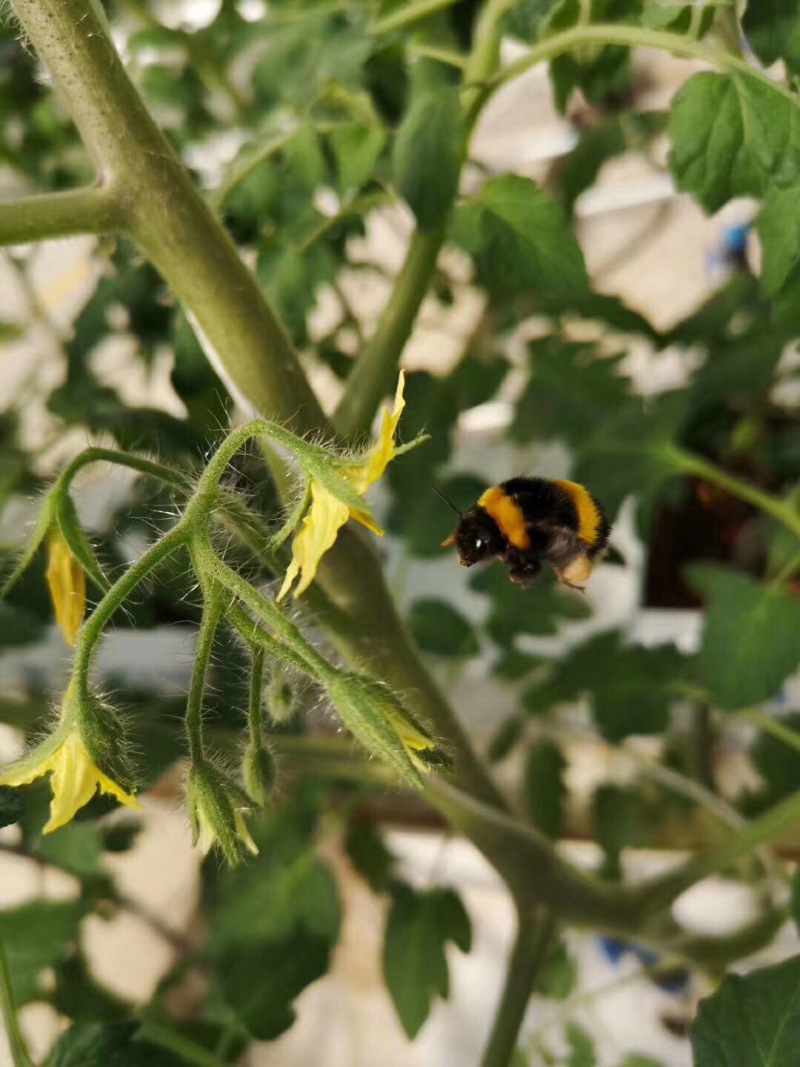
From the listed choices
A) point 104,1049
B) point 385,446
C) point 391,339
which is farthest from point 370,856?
point 385,446

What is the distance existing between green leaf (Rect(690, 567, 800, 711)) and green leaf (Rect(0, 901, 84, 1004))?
349mm

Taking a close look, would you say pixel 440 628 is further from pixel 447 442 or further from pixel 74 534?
pixel 74 534

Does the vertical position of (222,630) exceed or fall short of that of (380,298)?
it exceeds it

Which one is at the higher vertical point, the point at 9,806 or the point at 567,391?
the point at 9,806

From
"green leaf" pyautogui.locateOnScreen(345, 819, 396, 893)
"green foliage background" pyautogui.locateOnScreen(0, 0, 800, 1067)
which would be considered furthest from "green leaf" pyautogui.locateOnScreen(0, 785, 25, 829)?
"green leaf" pyautogui.locateOnScreen(345, 819, 396, 893)

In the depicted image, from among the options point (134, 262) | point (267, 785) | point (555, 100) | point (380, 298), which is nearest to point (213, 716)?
point (267, 785)

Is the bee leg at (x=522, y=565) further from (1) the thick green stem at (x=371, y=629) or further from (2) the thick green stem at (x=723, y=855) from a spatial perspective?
(2) the thick green stem at (x=723, y=855)

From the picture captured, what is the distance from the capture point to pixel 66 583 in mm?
275

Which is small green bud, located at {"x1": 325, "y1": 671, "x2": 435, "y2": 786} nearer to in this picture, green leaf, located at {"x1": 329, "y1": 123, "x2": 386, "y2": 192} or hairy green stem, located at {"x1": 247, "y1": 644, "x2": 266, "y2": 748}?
hairy green stem, located at {"x1": 247, "y1": 644, "x2": 266, "y2": 748}

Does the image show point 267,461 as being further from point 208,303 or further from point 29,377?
point 29,377

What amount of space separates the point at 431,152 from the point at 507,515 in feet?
0.45

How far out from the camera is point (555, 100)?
405 mm

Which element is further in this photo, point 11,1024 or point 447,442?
point 447,442

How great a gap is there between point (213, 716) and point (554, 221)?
0.24 metres
